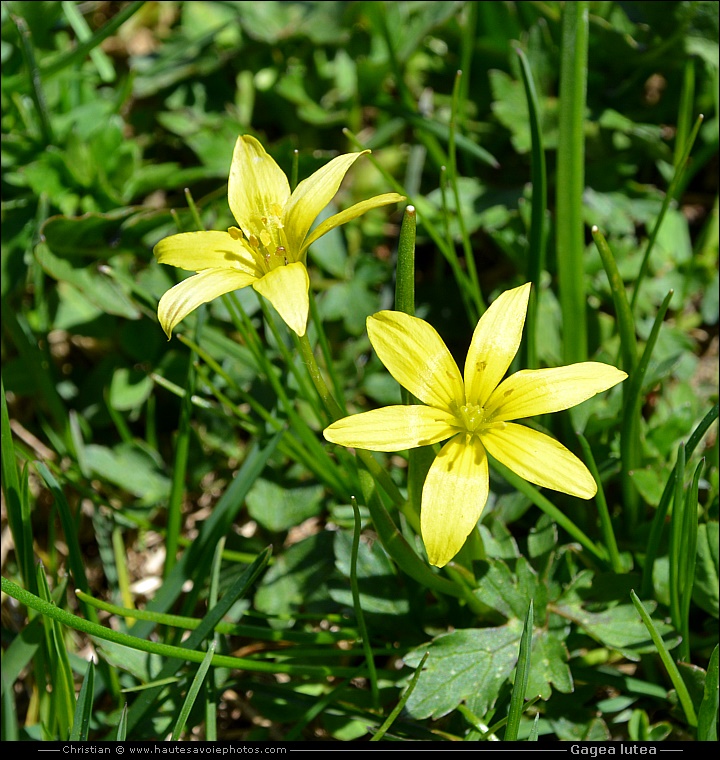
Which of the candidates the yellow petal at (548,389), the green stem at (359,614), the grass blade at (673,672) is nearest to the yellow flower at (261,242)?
the yellow petal at (548,389)

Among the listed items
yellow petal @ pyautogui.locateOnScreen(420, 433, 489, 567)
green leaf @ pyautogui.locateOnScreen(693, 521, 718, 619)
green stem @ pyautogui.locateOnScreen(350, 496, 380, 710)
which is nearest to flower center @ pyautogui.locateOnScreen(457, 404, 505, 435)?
yellow petal @ pyautogui.locateOnScreen(420, 433, 489, 567)

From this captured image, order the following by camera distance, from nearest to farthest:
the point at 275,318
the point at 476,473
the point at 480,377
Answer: the point at 476,473 < the point at 480,377 < the point at 275,318

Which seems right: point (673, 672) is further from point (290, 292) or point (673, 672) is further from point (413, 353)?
point (290, 292)

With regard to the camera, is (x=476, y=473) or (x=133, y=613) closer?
(x=476, y=473)

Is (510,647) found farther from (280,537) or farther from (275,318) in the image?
(275,318)

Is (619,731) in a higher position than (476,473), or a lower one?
lower

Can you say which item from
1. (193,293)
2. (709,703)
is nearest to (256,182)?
(193,293)

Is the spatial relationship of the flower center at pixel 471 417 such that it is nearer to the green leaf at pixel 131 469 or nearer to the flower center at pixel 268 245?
the flower center at pixel 268 245

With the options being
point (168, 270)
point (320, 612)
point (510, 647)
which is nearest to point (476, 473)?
point (510, 647)
